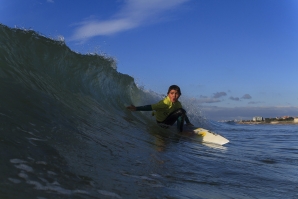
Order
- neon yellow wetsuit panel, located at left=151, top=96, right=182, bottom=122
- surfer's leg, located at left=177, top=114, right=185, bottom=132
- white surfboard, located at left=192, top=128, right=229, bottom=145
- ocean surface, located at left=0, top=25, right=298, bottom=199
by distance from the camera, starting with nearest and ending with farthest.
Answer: ocean surface, located at left=0, top=25, right=298, bottom=199, white surfboard, located at left=192, top=128, right=229, bottom=145, surfer's leg, located at left=177, top=114, right=185, bottom=132, neon yellow wetsuit panel, located at left=151, top=96, right=182, bottom=122

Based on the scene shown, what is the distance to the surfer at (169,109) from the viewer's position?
8398 mm

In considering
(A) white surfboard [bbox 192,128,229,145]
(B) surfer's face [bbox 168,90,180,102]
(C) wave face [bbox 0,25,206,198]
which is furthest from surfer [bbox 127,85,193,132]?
(C) wave face [bbox 0,25,206,198]

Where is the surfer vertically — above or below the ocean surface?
above

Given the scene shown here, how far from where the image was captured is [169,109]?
344 inches

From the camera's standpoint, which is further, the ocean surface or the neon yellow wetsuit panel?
the neon yellow wetsuit panel

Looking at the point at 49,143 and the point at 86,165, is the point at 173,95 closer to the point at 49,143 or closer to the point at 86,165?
the point at 49,143

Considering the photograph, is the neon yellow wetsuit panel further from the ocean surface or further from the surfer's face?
the ocean surface

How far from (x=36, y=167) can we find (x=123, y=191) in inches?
27.6

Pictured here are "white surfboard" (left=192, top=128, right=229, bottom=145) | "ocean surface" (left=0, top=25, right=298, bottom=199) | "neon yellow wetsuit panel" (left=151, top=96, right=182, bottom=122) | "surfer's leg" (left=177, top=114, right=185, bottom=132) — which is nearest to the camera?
"ocean surface" (left=0, top=25, right=298, bottom=199)

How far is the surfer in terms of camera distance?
840cm

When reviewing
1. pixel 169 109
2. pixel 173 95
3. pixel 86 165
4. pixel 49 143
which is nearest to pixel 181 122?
pixel 169 109

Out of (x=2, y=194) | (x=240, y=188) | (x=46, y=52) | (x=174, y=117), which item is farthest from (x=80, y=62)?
(x=2, y=194)

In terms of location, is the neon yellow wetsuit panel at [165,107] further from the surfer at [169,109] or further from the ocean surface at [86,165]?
the ocean surface at [86,165]

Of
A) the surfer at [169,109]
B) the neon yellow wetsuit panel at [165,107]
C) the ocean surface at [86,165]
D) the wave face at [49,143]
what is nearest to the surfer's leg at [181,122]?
the surfer at [169,109]
